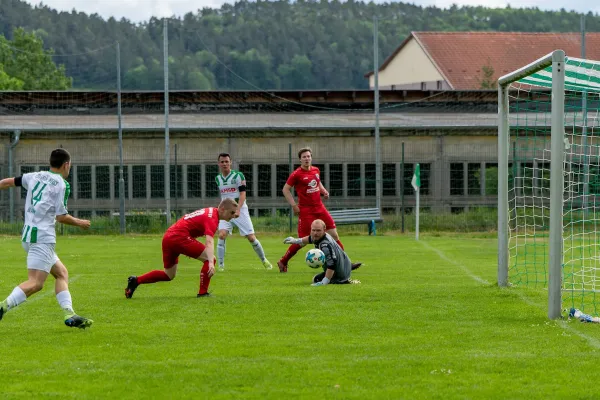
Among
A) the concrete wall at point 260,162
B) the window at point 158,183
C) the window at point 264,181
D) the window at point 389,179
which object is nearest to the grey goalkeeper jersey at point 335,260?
the concrete wall at point 260,162

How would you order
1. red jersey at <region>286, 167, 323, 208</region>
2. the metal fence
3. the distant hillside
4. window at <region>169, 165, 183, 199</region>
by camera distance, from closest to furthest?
red jersey at <region>286, 167, 323, 208</region>
the metal fence
window at <region>169, 165, 183, 199</region>
the distant hillside

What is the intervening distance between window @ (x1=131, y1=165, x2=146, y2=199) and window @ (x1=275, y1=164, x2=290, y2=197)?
4.55m

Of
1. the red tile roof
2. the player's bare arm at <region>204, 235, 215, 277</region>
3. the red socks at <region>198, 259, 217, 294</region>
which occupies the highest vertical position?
the red tile roof

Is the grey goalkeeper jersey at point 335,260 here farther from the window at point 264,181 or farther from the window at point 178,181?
the window at point 264,181

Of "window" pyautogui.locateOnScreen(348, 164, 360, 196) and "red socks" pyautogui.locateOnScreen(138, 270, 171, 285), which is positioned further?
"window" pyautogui.locateOnScreen(348, 164, 360, 196)

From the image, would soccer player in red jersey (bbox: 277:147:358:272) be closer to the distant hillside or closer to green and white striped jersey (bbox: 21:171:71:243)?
green and white striped jersey (bbox: 21:171:71:243)

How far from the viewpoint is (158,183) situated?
32.8 meters

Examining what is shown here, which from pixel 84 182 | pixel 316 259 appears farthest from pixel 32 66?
pixel 316 259

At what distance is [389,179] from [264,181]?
433cm

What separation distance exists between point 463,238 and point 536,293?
1540cm

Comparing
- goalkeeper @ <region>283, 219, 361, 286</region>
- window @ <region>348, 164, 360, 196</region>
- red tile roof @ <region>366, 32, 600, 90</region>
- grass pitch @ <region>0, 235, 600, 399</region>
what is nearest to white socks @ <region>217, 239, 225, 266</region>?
grass pitch @ <region>0, 235, 600, 399</region>

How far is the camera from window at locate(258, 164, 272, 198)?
3453 centimetres

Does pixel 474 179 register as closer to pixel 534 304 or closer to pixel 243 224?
pixel 243 224

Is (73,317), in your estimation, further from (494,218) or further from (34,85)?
(34,85)
